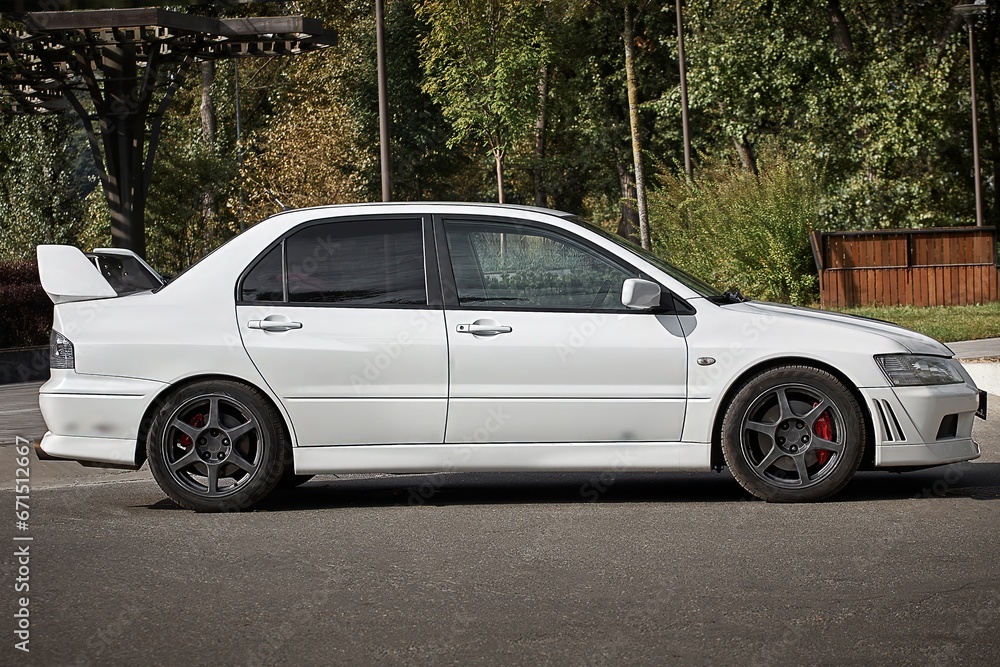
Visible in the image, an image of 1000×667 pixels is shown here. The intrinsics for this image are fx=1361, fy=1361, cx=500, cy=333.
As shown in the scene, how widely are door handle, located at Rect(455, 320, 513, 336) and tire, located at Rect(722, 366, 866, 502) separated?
4.16 feet

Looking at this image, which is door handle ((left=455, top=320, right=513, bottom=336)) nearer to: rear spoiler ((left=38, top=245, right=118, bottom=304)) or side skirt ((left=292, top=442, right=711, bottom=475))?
side skirt ((left=292, top=442, right=711, bottom=475))

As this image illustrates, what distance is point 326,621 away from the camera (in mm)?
4988

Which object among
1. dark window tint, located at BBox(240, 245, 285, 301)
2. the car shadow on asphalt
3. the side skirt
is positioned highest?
dark window tint, located at BBox(240, 245, 285, 301)

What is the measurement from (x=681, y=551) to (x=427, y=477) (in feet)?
9.97

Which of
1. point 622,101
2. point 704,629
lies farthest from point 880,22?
point 704,629

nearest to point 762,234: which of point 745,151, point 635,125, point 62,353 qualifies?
point 635,125

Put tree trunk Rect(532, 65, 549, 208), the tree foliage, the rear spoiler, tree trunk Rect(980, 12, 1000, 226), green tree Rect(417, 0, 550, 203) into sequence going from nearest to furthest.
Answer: the rear spoiler, the tree foliage, green tree Rect(417, 0, 550, 203), tree trunk Rect(980, 12, 1000, 226), tree trunk Rect(532, 65, 549, 208)

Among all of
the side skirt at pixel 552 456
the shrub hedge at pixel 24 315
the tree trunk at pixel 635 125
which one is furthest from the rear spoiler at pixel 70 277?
the tree trunk at pixel 635 125

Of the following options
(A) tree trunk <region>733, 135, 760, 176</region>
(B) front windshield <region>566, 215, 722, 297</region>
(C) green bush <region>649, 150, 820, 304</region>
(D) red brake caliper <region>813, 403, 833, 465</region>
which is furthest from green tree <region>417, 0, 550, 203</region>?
(D) red brake caliper <region>813, 403, 833, 465</region>

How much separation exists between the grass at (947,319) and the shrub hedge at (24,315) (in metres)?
11.8

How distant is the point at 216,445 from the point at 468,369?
4.72 feet

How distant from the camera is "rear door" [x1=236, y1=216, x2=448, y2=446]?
23.6 ft

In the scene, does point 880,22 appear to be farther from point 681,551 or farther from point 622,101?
point 681,551

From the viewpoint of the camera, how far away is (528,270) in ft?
24.0
